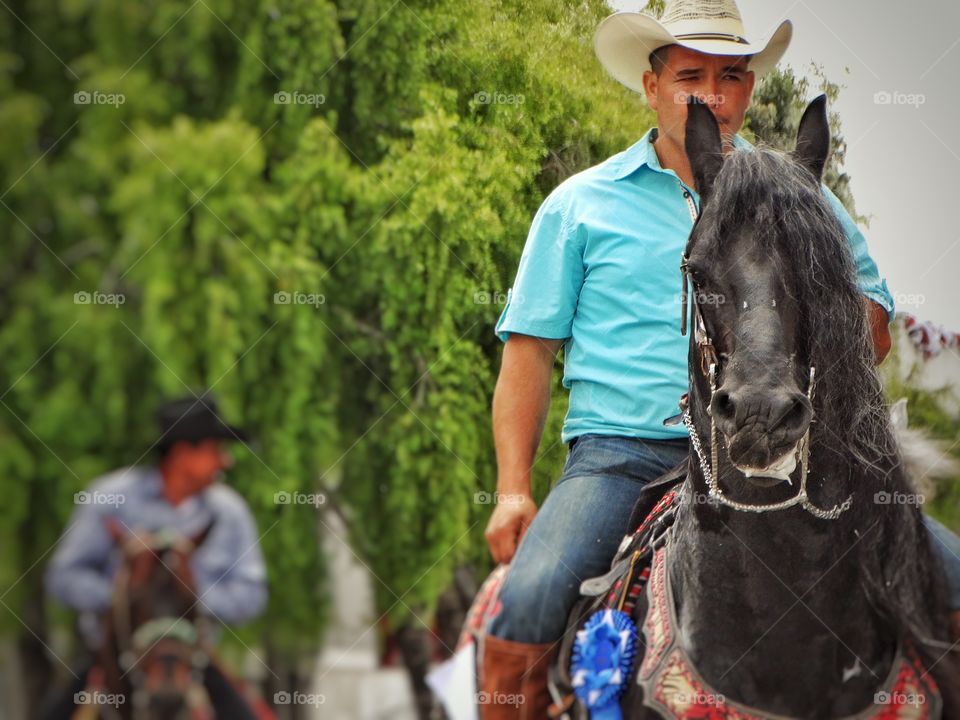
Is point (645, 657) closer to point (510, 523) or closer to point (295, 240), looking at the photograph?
point (510, 523)

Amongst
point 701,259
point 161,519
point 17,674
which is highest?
point 701,259

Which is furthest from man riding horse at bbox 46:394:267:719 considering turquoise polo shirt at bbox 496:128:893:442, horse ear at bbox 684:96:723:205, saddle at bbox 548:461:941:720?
horse ear at bbox 684:96:723:205

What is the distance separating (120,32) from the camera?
12.8 feet

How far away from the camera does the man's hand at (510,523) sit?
9.21ft

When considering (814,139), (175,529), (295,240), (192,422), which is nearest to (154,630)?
(175,529)

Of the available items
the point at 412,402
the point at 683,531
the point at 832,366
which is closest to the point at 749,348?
the point at 832,366

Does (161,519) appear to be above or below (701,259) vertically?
below

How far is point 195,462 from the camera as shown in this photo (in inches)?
155

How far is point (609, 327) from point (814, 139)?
704mm

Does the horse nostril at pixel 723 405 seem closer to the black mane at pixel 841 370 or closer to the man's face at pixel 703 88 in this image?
the black mane at pixel 841 370

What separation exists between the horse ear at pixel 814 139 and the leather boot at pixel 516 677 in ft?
3.82

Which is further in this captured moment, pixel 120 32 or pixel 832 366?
pixel 120 32

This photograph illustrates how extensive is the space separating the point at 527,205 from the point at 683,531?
219cm

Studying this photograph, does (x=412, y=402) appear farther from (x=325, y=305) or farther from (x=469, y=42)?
(x=469, y=42)
